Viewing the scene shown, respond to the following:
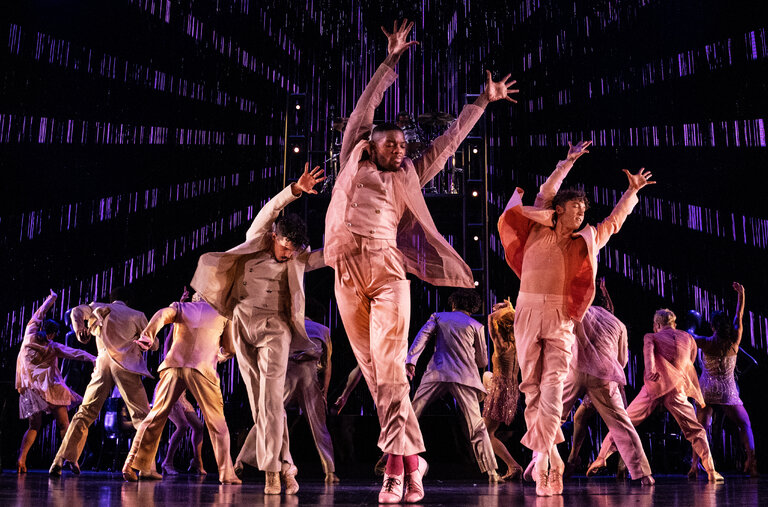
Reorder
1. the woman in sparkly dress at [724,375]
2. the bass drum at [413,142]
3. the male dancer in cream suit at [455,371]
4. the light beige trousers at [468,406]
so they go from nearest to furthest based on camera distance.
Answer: the light beige trousers at [468,406]
the male dancer in cream suit at [455,371]
the woman in sparkly dress at [724,375]
the bass drum at [413,142]

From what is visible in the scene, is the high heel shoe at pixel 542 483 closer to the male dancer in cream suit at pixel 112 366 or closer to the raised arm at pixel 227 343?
the raised arm at pixel 227 343

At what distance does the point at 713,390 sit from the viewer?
816cm

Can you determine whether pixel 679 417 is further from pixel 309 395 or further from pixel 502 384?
pixel 309 395

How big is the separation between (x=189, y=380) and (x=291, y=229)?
2039mm

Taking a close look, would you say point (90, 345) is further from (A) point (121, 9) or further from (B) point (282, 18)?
(B) point (282, 18)

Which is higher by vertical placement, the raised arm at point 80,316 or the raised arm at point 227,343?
the raised arm at point 80,316

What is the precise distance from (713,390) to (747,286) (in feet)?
10.4

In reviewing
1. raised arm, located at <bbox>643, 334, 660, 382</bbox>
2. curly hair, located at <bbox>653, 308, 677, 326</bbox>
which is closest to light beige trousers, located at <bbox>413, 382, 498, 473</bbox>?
raised arm, located at <bbox>643, 334, 660, 382</bbox>

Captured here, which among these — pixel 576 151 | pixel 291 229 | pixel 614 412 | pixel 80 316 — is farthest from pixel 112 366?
pixel 576 151

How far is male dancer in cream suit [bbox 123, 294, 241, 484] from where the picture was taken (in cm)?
595

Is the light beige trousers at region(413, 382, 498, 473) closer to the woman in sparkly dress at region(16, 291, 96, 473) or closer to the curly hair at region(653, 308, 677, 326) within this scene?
the curly hair at region(653, 308, 677, 326)

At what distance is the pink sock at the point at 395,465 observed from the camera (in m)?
3.62

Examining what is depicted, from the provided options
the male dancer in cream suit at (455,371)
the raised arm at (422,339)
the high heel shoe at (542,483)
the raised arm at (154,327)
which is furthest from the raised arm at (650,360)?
the raised arm at (154,327)

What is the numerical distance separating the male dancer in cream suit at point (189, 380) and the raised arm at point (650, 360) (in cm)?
386
